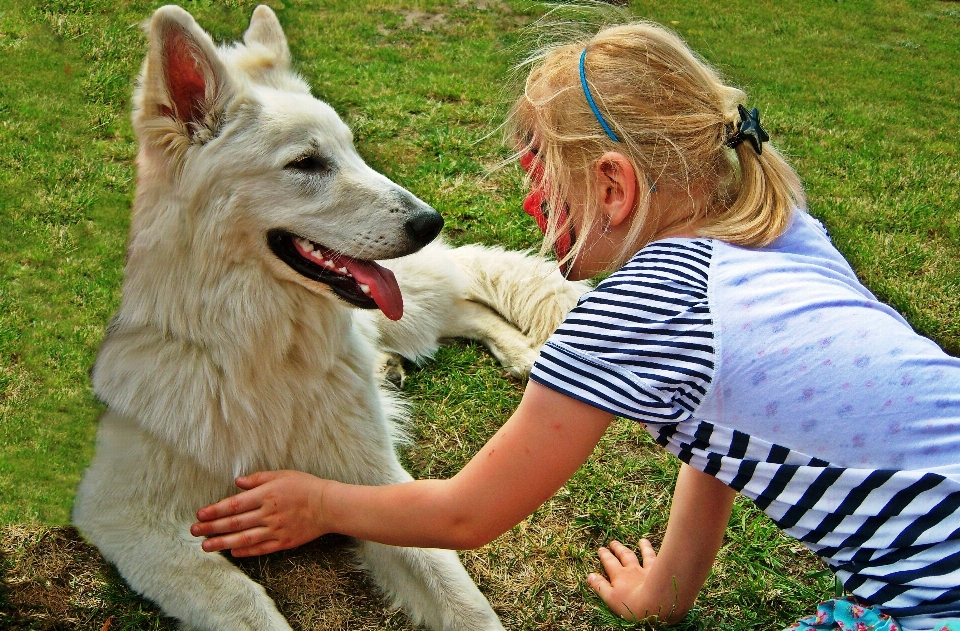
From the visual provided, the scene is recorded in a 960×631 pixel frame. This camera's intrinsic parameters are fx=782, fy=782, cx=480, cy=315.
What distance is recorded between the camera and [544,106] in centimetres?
204

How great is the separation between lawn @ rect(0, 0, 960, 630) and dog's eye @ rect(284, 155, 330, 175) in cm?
97

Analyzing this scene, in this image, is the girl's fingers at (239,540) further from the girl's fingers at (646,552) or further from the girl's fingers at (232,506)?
the girl's fingers at (646,552)

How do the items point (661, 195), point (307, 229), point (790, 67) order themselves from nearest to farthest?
point (661, 195) < point (307, 229) < point (790, 67)

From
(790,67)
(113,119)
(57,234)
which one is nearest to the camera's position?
(57,234)

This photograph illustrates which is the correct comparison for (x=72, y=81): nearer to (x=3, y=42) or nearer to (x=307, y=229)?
(x=3, y=42)

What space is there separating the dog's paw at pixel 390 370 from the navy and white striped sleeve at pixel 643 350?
195 centimetres

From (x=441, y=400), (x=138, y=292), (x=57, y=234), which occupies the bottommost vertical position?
(x=441, y=400)

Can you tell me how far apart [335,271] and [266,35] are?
3.31ft

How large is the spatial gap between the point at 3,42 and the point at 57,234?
124 inches

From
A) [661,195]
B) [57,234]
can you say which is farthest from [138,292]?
[57,234]

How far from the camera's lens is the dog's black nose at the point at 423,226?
247cm

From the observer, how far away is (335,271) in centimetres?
244

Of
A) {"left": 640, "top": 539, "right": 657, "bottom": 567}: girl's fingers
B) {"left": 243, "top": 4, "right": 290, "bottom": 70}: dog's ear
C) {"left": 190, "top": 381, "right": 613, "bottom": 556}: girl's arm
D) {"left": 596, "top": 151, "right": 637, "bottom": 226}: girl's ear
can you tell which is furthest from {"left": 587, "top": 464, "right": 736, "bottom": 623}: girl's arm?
{"left": 243, "top": 4, "right": 290, "bottom": 70}: dog's ear

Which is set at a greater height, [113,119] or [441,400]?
[113,119]
